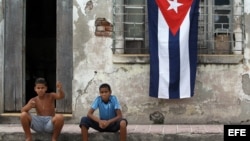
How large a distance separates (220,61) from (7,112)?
12.1 feet

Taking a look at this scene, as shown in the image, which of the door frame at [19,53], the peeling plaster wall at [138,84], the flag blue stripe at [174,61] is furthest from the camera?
the door frame at [19,53]

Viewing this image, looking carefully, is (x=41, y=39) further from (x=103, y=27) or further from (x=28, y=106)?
(x=28, y=106)

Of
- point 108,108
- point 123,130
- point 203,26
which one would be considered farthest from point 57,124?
point 203,26

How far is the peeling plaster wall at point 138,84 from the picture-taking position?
7.64 m

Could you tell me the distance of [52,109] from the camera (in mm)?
6777

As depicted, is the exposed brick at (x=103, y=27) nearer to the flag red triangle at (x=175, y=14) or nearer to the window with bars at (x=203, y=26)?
the window with bars at (x=203, y=26)

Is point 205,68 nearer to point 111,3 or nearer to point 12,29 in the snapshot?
point 111,3

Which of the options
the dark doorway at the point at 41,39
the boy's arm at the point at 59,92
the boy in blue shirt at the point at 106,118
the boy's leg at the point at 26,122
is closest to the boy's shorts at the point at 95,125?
the boy in blue shirt at the point at 106,118

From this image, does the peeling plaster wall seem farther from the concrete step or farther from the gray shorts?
the gray shorts

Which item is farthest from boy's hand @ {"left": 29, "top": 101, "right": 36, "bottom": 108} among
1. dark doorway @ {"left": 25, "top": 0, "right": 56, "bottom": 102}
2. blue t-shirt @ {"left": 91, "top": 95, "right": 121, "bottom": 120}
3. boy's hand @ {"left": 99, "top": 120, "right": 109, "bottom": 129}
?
dark doorway @ {"left": 25, "top": 0, "right": 56, "bottom": 102}

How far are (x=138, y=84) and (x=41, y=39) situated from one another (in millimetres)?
3739

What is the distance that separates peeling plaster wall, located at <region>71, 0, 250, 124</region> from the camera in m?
7.64

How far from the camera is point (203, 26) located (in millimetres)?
7785

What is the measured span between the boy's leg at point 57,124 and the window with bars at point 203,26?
1.71 metres
